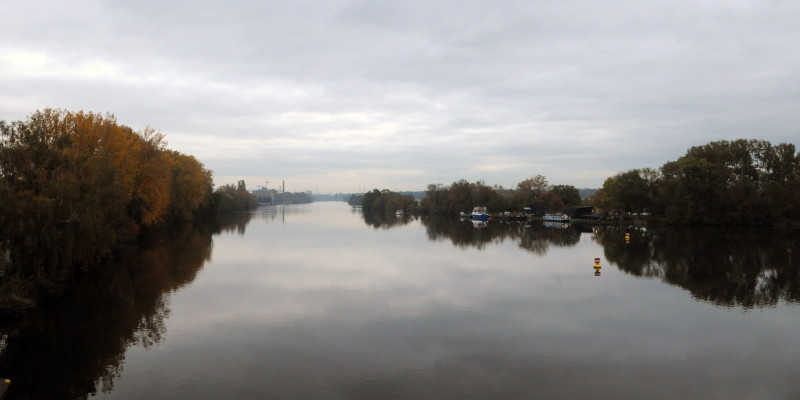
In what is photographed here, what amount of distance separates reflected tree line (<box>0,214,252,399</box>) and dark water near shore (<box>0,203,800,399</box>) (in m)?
0.07

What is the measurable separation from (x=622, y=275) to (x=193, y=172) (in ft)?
181

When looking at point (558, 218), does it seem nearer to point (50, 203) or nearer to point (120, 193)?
point (120, 193)

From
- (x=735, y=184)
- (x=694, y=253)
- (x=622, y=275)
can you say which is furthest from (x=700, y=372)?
(x=735, y=184)

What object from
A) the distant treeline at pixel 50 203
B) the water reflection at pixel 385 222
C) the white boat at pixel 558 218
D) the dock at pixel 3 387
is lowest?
the dock at pixel 3 387

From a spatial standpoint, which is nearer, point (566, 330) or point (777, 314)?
point (566, 330)

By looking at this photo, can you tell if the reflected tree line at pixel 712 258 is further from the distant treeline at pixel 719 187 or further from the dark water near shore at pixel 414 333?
the distant treeline at pixel 719 187

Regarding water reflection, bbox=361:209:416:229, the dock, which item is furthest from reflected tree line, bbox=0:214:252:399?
water reflection, bbox=361:209:416:229

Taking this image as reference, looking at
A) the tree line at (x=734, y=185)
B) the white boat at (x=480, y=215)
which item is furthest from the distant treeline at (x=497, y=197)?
the tree line at (x=734, y=185)

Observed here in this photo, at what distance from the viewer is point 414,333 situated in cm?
1562

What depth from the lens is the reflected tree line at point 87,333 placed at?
1173 centimetres

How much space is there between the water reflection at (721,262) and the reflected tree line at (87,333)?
2338 cm

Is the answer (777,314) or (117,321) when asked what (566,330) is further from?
(117,321)

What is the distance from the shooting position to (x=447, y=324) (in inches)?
659

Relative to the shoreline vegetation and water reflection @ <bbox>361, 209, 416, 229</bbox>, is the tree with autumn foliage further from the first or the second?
water reflection @ <bbox>361, 209, 416, 229</bbox>
